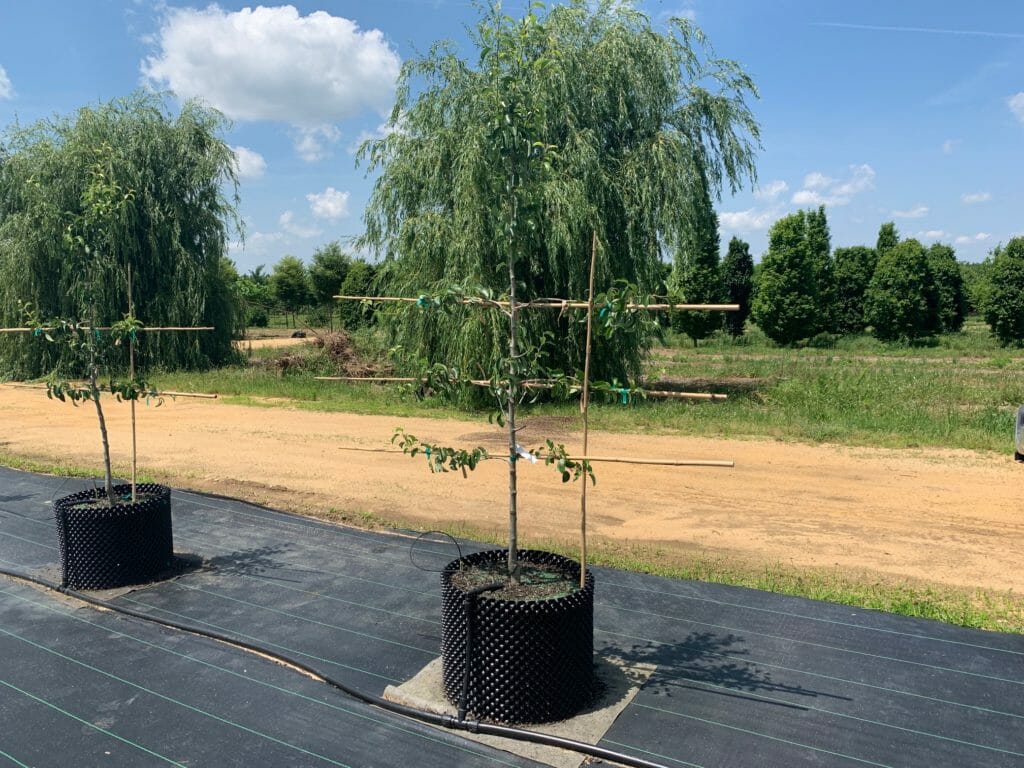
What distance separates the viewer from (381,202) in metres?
Result: 14.4

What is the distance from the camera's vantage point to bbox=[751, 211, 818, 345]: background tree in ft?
91.7

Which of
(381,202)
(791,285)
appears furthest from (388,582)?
(791,285)

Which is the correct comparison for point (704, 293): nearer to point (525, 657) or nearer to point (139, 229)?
point (139, 229)

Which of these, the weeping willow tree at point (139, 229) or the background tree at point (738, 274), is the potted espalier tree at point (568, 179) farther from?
the background tree at point (738, 274)

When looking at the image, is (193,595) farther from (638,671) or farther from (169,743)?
(638,671)

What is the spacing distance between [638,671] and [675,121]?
40.6 ft

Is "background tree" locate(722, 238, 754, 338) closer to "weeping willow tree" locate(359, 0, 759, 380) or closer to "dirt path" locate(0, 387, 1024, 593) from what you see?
"weeping willow tree" locate(359, 0, 759, 380)

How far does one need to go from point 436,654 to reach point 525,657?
79 cm

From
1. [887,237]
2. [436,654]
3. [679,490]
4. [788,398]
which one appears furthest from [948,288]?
[436,654]

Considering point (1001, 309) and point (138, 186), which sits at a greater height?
point (138, 186)

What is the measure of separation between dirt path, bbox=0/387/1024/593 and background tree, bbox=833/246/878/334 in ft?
79.4

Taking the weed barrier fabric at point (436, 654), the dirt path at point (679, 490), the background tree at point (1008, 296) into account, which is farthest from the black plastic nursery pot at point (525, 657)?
the background tree at point (1008, 296)

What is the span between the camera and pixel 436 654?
11.9 ft

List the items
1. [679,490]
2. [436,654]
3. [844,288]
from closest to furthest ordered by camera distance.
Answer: [436,654]
[679,490]
[844,288]
